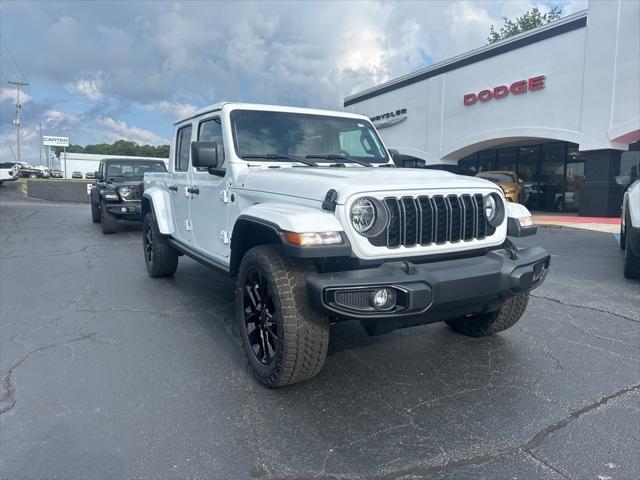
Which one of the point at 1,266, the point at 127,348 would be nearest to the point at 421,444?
the point at 127,348

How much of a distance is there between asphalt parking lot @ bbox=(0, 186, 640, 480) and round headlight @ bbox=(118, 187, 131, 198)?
5.88 meters

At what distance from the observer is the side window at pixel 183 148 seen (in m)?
5.12

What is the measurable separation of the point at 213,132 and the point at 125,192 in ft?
23.8

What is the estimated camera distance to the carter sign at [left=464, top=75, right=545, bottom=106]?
16875mm

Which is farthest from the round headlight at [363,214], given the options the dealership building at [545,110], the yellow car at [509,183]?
the yellow car at [509,183]

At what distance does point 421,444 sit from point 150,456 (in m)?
1.40

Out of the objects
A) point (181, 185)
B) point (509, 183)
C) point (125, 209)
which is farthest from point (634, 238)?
point (509, 183)

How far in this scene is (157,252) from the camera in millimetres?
6145

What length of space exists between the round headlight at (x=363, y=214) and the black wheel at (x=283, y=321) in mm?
389

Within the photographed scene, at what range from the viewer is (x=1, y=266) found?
24.4 feet

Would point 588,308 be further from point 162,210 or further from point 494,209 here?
point 162,210

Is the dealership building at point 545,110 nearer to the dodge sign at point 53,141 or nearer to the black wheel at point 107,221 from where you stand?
the black wheel at point 107,221

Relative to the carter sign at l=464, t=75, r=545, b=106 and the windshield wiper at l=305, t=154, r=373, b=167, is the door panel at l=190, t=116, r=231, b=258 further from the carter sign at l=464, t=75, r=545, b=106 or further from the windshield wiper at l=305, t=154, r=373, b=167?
the carter sign at l=464, t=75, r=545, b=106

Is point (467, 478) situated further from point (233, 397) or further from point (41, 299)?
point (41, 299)
